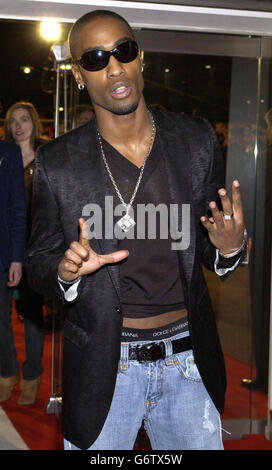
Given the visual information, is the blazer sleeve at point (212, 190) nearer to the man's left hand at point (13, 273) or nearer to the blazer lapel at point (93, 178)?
the blazer lapel at point (93, 178)

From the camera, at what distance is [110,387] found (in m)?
1.85

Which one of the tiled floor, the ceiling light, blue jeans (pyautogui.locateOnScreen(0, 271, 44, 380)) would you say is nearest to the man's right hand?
the ceiling light

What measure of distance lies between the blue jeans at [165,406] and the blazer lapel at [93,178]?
264 mm

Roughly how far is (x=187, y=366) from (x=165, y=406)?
14 centimetres

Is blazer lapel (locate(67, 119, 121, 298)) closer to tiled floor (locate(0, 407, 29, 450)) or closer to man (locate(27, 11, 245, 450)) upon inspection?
man (locate(27, 11, 245, 450))

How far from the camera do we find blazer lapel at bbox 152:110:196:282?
6.21 ft

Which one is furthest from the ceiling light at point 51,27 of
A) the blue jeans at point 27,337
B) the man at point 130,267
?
the blue jeans at point 27,337

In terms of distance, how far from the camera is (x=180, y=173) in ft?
6.38

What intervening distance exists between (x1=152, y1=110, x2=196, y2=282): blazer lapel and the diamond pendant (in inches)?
5.8

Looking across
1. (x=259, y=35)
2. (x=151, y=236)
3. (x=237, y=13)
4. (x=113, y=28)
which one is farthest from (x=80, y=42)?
(x=259, y=35)

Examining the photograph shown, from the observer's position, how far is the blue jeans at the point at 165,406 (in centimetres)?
188

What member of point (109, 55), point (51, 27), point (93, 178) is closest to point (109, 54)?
point (109, 55)

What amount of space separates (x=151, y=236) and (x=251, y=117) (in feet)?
7.97
